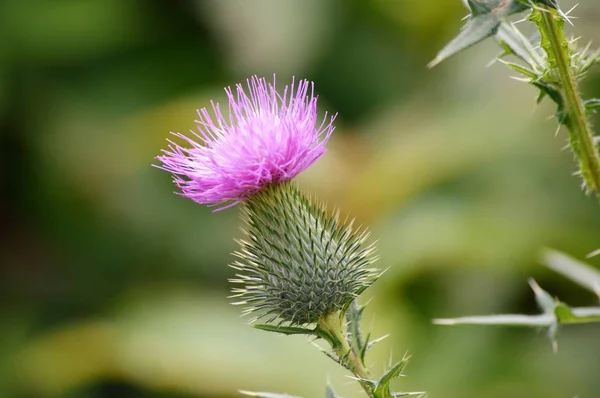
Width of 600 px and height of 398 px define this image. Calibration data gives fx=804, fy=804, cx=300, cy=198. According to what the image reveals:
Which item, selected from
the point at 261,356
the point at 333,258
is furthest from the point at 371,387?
the point at 261,356

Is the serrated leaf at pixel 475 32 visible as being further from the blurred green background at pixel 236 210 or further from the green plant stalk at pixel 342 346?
the blurred green background at pixel 236 210

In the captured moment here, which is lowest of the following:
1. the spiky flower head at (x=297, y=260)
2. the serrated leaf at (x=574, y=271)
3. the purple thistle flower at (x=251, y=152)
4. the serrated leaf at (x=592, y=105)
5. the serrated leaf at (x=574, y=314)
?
the serrated leaf at (x=574, y=314)

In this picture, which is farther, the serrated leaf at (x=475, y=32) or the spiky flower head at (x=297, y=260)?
the spiky flower head at (x=297, y=260)

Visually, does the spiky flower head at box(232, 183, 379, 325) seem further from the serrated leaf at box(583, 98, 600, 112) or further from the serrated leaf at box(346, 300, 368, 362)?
the serrated leaf at box(583, 98, 600, 112)

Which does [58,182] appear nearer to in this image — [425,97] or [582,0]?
[425,97]

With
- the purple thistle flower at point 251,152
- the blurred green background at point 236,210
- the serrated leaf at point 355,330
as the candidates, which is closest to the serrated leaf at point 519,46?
the purple thistle flower at point 251,152

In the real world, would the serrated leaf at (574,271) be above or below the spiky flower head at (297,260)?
below

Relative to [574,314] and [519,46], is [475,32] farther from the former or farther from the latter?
[574,314]
